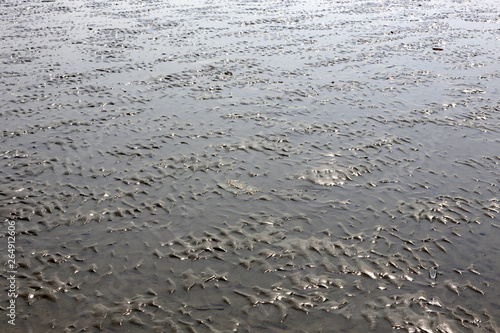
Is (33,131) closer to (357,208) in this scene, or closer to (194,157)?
(194,157)

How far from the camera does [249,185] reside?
339 inches

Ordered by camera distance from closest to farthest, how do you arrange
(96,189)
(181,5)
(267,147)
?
(96,189)
(267,147)
(181,5)

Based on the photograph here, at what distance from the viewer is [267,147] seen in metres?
9.97

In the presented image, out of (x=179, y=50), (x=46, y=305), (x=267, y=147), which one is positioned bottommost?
(x=46, y=305)

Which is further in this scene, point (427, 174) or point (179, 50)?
point (179, 50)

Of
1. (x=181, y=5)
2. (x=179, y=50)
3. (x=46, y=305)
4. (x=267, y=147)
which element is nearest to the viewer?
(x=46, y=305)

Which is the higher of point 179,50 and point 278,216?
point 179,50

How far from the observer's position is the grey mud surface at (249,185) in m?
5.96

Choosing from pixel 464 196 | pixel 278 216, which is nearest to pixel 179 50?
pixel 278 216

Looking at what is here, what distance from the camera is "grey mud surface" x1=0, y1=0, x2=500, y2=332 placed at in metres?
5.96

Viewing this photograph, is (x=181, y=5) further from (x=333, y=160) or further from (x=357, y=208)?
(x=357, y=208)

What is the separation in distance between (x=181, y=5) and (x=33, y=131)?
1630cm

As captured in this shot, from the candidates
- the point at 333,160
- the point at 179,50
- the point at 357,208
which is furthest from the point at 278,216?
the point at 179,50

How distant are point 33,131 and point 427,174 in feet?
31.5
